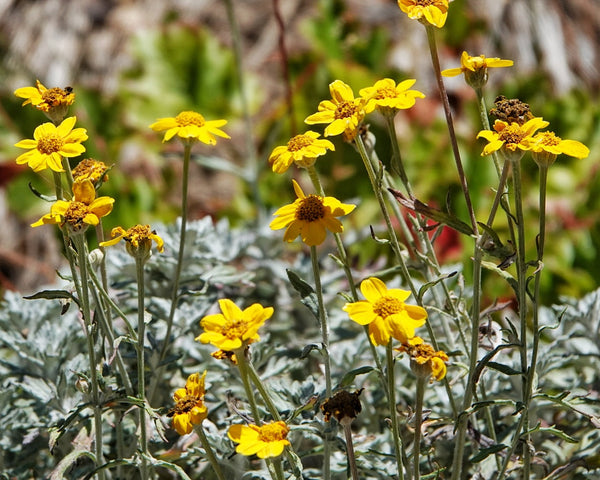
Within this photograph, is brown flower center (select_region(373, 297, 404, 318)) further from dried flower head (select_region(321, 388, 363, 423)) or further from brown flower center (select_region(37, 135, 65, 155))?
brown flower center (select_region(37, 135, 65, 155))

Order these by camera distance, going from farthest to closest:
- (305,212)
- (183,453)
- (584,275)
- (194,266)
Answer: (584,275) < (194,266) < (183,453) < (305,212)

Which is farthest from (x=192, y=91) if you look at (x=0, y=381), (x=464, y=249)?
(x=0, y=381)

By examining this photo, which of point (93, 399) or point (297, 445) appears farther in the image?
point (297, 445)

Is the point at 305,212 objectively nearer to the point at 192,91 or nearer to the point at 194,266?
the point at 194,266

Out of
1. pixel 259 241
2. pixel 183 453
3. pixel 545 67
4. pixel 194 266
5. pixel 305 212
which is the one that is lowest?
pixel 183 453

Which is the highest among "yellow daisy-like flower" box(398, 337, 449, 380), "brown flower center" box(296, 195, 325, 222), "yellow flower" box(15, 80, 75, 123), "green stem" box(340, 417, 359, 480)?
"yellow flower" box(15, 80, 75, 123)

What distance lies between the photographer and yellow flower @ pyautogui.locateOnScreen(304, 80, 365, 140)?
83 cm

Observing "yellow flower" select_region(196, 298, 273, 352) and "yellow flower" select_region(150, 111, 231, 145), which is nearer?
"yellow flower" select_region(196, 298, 273, 352)

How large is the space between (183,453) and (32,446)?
281mm

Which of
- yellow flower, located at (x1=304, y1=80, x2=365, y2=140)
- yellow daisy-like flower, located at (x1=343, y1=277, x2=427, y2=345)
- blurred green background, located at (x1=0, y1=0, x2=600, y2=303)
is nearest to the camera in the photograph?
yellow daisy-like flower, located at (x1=343, y1=277, x2=427, y2=345)

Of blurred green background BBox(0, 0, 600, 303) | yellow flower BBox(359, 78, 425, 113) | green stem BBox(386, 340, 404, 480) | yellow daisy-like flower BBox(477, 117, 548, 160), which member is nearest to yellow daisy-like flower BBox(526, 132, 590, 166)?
yellow daisy-like flower BBox(477, 117, 548, 160)

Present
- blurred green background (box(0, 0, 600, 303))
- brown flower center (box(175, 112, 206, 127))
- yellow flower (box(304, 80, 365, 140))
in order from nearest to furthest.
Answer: yellow flower (box(304, 80, 365, 140)), brown flower center (box(175, 112, 206, 127)), blurred green background (box(0, 0, 600, 303))

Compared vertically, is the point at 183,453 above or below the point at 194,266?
below

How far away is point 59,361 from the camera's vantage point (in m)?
1.17
